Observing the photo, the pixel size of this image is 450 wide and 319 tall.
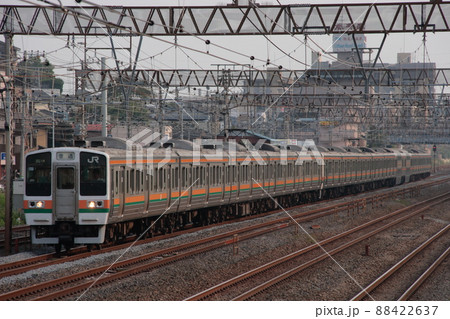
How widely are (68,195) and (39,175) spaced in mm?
920

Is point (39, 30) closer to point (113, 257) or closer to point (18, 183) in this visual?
point (18, 183)

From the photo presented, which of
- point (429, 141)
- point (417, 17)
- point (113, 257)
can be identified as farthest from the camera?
point (429, 141)

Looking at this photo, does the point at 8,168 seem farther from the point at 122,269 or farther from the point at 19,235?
the point at 122,269

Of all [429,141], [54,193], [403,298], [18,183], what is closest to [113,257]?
[54,193]

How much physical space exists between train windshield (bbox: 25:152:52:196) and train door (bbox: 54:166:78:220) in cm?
22

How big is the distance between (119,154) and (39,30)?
15.6 feet

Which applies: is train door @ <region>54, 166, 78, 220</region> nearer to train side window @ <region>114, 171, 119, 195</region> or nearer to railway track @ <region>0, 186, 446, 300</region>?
train side window @ <region>114, 171, 119, 195</region>

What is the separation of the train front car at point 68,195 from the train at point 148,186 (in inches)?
1.0

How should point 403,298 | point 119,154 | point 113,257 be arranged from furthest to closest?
point 119,154 → point 113,257 → point 403,298

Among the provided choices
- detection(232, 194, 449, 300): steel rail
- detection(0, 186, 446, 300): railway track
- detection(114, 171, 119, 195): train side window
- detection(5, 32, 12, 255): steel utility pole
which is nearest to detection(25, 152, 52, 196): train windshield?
detection(5, 32, 12, 255): steel utility pole

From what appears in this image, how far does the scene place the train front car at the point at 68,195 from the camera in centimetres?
1788

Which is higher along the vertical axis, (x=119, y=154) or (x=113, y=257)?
(x=119, y=154)

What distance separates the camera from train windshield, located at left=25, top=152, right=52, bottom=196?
18.0 metres

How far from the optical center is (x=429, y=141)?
336ft
